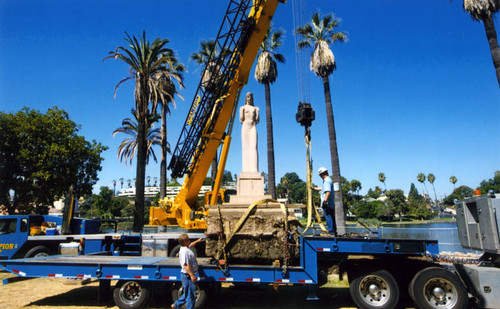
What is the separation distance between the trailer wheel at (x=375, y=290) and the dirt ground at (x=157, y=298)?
32.6 inches

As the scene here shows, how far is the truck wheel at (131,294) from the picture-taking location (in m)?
7.33

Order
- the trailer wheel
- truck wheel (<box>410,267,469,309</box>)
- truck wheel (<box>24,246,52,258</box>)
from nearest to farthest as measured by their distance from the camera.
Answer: truck wheel (<box>410,267,469,309</box>) → the trailer wheel → truck wheel (<box>24,246,52,258</box>)

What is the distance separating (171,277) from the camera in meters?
7.12

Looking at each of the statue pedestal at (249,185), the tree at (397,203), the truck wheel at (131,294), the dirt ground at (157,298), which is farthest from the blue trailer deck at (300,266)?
the tree at (397,203)

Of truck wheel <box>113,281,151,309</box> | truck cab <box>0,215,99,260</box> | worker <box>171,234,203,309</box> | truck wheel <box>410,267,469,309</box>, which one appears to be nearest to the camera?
worker <box>171,234,203,309</box>

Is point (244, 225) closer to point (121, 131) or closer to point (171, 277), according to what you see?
point (171, 277)

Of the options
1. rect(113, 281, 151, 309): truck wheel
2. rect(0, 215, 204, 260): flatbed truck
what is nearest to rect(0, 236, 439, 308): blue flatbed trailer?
rect(113, 281, 151, 309): truck wheel

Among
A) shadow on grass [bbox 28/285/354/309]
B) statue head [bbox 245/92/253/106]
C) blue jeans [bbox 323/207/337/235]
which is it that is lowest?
shadow on grass [bbox 28/285/354/309]

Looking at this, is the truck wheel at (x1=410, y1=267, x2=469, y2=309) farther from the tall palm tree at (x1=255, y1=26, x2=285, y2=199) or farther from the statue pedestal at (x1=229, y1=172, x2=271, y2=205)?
the tall palm tree at (x1=255, y1=26, x2=285, y2=199)

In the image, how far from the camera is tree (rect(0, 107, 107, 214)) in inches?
752

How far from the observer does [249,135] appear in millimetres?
11500

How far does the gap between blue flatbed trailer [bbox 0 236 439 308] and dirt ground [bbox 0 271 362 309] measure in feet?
2.46

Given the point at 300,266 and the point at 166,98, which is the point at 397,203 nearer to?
the point at 166,98

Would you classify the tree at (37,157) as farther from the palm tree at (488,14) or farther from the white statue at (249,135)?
the palm tree at (488,14)
